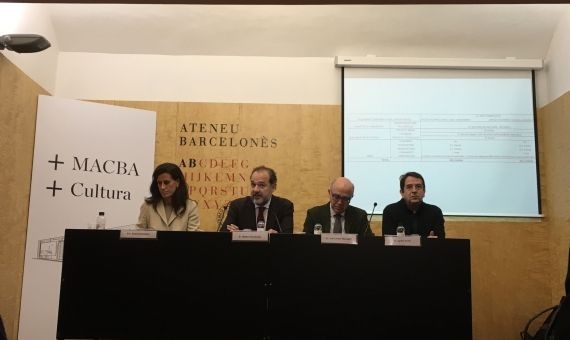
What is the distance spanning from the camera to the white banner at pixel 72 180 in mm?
4332

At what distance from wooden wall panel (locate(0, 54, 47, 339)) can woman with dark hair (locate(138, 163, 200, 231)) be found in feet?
4.50

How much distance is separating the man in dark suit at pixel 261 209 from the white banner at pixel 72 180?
1.44m

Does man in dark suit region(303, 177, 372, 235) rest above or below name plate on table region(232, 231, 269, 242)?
above

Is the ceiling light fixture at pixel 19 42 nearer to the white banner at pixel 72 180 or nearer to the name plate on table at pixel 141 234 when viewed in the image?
the white banner at pixel 72 180

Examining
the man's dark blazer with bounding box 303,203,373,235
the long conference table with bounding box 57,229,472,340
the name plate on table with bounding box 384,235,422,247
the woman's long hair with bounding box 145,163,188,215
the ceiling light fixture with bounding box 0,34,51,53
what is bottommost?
the long conference table with bounding box 57,229,472,340

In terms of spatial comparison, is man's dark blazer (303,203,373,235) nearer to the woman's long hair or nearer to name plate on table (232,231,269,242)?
the woman's long hair

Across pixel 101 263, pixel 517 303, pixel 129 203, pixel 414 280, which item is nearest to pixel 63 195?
pixel 129 203

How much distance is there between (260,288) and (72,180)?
261 centimetres

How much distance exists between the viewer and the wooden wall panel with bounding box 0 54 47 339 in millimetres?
4176

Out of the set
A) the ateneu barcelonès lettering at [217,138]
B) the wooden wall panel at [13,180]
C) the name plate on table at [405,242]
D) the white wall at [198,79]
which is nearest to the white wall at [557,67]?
the white wall at [198,79]

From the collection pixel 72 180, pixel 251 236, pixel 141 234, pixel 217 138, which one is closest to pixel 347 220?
pixel 251 236

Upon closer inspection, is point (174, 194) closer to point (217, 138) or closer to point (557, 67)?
point (217, 138)

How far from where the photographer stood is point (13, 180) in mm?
4270

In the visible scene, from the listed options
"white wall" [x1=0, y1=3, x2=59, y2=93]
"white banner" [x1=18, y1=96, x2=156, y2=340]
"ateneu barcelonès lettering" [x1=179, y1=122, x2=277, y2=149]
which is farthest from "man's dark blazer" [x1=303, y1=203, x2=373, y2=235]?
"white wall" [x1=0, y1=3, x2=59, y2=93]
